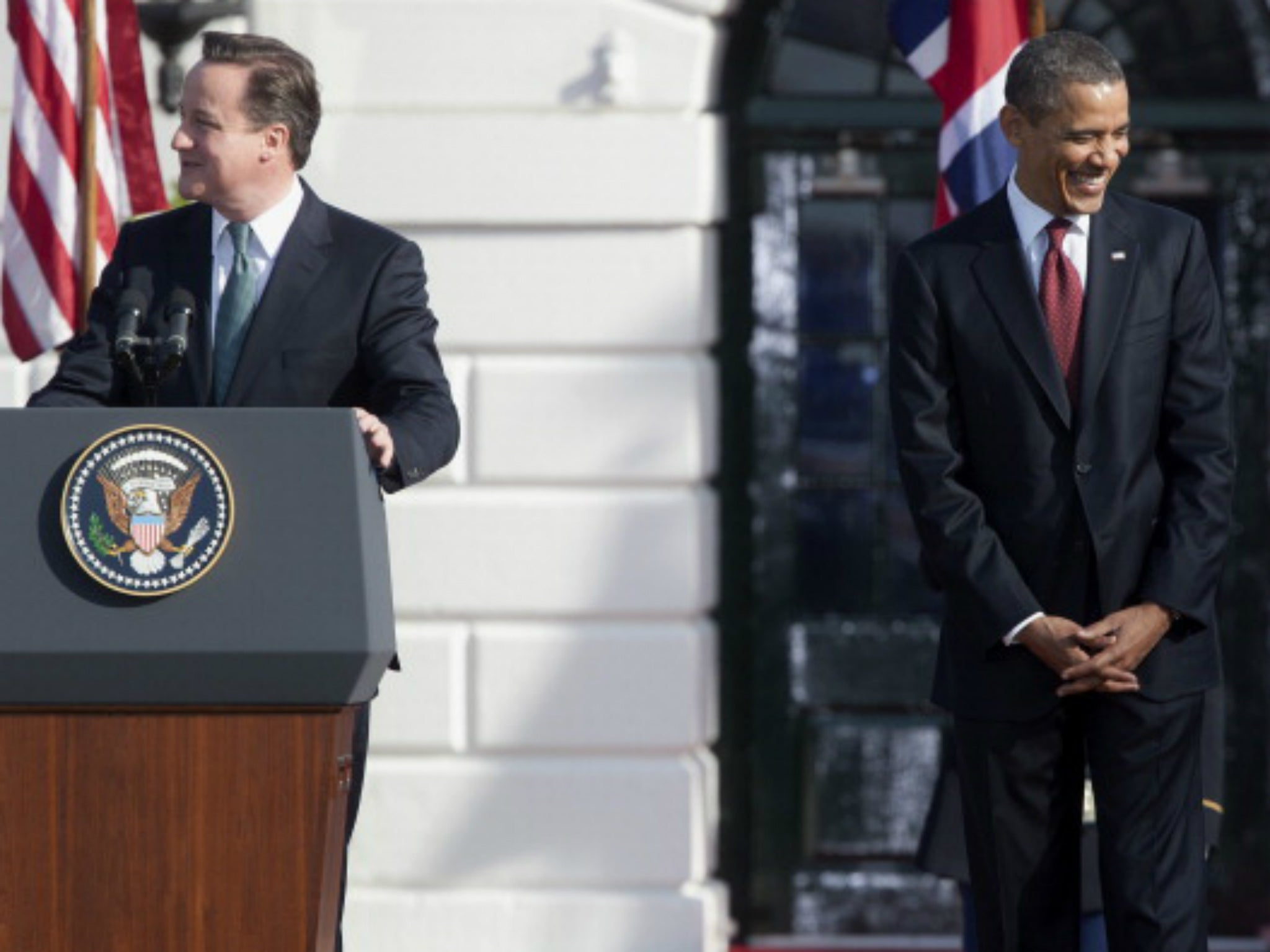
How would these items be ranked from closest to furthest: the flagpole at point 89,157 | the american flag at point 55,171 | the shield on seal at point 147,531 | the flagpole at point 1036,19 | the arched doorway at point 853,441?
1. the shield on seal at point 147,531
2. the flagpole at point 1036,19
3. the flagpole at point 89,157
4. the american flag at point 55,171
5. the arched doorway at point 853,441

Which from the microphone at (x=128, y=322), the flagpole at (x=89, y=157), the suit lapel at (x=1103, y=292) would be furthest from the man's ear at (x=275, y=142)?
the flagpole at (x=89, y=157)

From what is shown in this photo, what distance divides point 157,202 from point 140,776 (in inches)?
117

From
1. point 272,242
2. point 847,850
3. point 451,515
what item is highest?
point 272,242

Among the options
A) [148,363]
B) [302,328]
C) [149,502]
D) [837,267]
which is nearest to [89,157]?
[302,328]

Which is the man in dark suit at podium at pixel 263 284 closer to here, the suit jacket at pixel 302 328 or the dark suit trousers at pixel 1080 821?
the suit jacket at pixel 302 328

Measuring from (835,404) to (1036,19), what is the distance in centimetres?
188

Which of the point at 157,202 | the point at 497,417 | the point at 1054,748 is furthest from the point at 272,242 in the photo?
the point at 497,417

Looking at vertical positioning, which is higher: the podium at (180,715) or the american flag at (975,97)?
the american flag at (975,97)

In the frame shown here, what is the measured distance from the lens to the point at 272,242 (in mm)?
4656

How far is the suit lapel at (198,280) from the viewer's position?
15.0 feet

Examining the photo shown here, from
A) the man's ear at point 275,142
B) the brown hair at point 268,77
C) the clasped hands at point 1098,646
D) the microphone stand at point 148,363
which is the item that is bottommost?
the clasped hands at point 1098,646

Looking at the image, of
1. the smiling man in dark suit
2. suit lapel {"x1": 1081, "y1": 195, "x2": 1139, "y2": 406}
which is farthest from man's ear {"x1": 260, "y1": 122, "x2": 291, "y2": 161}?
suit lapel {"x1": 1081, "y1": 195, "x2": 1139, "y2": 406}

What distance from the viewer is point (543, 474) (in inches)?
291

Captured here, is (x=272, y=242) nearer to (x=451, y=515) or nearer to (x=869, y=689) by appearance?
(x=451, y=515)
